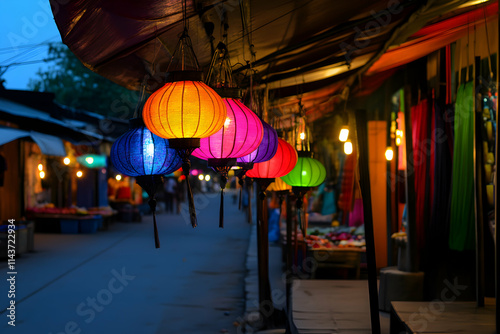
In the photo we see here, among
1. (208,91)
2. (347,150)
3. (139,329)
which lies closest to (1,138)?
(139,329)

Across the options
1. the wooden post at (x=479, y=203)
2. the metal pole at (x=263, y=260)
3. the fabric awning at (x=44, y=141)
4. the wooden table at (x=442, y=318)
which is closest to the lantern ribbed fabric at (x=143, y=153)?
the wooden table at (x=442, y=318)

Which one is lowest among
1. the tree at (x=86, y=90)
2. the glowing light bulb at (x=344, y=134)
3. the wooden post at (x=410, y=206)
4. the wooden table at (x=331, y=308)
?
the wooden table at (x=331, y=308)

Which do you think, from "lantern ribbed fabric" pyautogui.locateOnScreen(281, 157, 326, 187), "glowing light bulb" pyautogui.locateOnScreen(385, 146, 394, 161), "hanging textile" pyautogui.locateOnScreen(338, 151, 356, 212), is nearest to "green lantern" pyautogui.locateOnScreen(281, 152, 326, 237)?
"lantern ribbed fabric" pyautogui.locateOnScreen(281, 157, 326, 187)

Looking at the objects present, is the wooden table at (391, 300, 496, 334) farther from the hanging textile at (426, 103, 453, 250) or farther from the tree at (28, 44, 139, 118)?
the tree at (28, 44, 139, 118)

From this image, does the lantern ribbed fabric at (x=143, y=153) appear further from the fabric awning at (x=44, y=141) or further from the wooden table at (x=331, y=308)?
the fabric awning at (x=44, y=141)

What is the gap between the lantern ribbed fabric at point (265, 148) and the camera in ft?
13.1

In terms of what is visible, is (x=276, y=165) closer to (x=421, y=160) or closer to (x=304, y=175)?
(x=304, y=175)

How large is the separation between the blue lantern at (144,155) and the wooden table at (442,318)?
265 centimetres

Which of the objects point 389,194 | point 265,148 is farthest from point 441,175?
point 265,148

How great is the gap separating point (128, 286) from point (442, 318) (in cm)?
694

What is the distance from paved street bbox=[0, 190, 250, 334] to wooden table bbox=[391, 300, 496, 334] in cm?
291

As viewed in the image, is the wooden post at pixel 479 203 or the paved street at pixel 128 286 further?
the paved street at pixel 128 286

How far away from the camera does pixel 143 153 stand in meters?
3.57

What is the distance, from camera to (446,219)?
6992 millimetres
